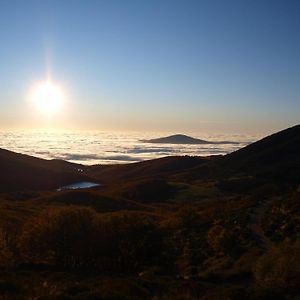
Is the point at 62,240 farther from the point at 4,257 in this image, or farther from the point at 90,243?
the point at 4,257

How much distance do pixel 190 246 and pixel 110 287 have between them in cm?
2001

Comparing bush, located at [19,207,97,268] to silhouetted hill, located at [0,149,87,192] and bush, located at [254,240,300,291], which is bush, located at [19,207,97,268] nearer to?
bush, located at [254,240,300,291]

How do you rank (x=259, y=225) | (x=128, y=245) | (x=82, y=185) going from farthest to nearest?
(x=82, y=185) → (x=259, y=225) → (x=128, y=245)

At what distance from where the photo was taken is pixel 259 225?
4519cm

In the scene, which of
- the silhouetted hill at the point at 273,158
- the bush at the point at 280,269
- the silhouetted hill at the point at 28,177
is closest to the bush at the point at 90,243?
the bush at the point at 280,269

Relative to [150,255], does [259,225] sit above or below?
above

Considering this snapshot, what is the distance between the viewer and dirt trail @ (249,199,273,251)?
3735 cm

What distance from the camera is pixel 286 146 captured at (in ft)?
541

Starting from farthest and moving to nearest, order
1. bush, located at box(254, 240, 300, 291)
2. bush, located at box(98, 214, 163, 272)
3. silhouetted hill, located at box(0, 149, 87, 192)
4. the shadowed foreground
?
silhouetted hill, located at box(0, 149, 87, 192) < bush, located at box(98, 214, 163, 272) < bush, located at box(254, 240, 300, 291) < the shadowed foreground

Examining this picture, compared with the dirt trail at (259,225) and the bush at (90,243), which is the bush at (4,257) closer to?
the bush at (90,243)

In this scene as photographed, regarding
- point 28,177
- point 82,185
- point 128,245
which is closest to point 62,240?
point 128,245

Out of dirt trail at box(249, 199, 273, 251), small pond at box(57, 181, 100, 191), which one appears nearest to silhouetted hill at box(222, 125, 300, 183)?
small pond at box(57, 181, 100, 191)

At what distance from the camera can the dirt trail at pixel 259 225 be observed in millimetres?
37350

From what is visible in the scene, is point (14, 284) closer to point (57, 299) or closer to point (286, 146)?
point (57, 299)
